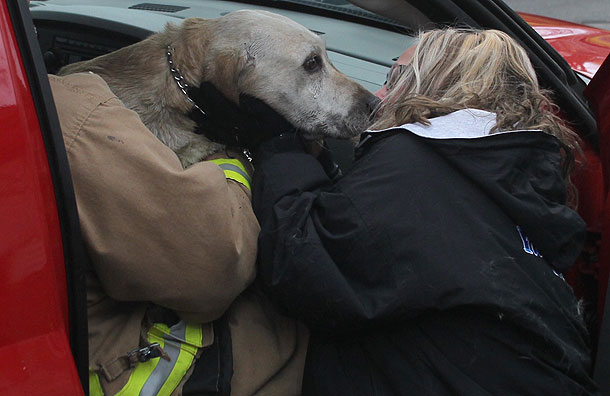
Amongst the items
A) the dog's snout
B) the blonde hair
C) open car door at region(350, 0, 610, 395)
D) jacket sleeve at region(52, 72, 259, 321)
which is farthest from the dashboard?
jacket sleeve at region(52, 72, 259, 321)

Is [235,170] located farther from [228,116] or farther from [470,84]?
[470,84]

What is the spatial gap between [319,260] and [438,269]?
0.88ft

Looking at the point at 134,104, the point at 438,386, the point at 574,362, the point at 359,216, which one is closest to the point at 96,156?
the point at 359,216

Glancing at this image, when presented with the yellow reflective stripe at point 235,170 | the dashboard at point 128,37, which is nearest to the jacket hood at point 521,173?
the yellow reflective stripe at point 235,170

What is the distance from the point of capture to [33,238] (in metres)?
1.28

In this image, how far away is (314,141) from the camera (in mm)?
2318

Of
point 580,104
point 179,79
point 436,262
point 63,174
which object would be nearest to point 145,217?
point 63,174

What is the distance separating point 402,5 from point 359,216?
99cm

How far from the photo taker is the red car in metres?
1.26

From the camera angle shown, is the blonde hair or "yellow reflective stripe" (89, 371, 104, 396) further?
the blonde hair

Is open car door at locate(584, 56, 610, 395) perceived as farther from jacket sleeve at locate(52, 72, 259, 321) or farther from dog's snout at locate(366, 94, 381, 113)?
jacket sleeve at locate(52, 72, 259, 321)

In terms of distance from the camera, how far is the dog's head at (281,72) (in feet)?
7.45

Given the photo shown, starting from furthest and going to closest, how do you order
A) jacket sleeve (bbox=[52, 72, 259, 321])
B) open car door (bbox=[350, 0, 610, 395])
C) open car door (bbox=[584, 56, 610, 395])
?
open car door (bbox=[350, 0, 610, 395]) → open car door (bbox=[584, 56, 610, 395]) → jacket sleeve (bbox=[52, 72, 259, 321])

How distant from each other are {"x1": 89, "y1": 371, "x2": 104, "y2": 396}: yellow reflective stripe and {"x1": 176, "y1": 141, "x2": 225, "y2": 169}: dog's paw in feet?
2.70
